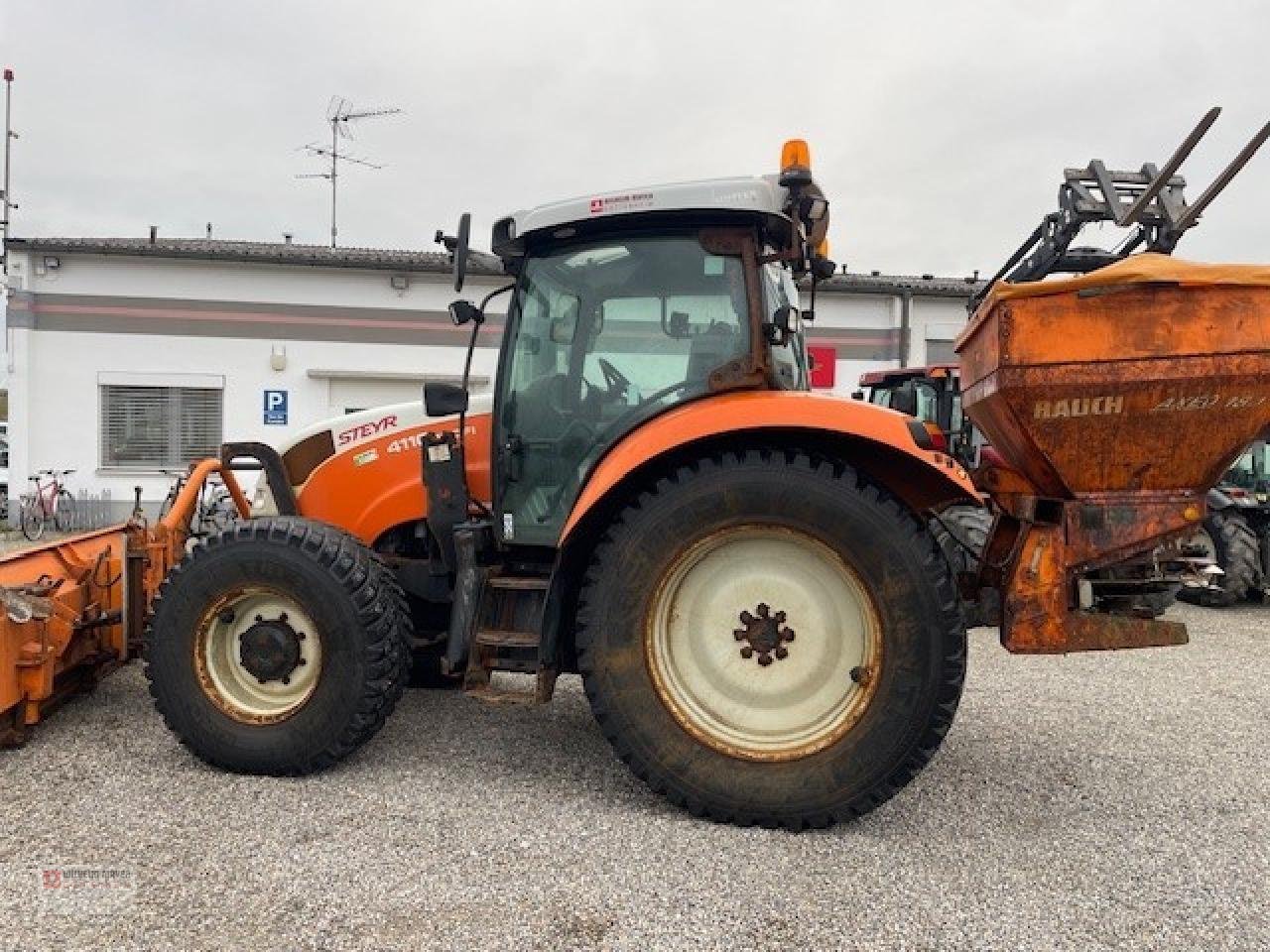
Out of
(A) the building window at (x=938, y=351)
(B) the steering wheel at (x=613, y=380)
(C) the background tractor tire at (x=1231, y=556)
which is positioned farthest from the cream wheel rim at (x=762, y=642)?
(A) the building window at (x=938, y=351)

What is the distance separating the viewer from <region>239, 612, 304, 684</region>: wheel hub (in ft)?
11.6

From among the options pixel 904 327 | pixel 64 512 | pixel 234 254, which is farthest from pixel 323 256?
pixel 904 327

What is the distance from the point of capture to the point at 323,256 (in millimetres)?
14164

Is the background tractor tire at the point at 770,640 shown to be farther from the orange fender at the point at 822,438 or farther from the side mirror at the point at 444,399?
the side mirror at the point at 444,399

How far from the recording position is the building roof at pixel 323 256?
1330cm

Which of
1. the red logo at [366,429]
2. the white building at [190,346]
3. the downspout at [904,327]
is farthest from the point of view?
the downspout at [904,327]

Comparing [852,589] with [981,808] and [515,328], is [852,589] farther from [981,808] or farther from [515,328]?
[515,328]

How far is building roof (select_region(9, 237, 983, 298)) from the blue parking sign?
1960 millimetres

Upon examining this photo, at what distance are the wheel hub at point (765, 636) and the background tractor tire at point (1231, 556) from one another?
679 centimetres

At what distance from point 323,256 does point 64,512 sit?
527cm

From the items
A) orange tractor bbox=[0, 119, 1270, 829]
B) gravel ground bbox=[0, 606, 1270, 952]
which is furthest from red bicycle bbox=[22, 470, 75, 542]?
orange tractor bbox=[0, 119, 1270, 829]

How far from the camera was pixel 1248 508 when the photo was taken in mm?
8773

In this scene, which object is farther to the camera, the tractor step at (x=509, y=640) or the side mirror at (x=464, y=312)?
the side mirror at (x=464, y=312)

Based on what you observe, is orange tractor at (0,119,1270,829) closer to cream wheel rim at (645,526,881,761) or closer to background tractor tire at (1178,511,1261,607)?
A: cream wheel rim at (645,526,881,761)
